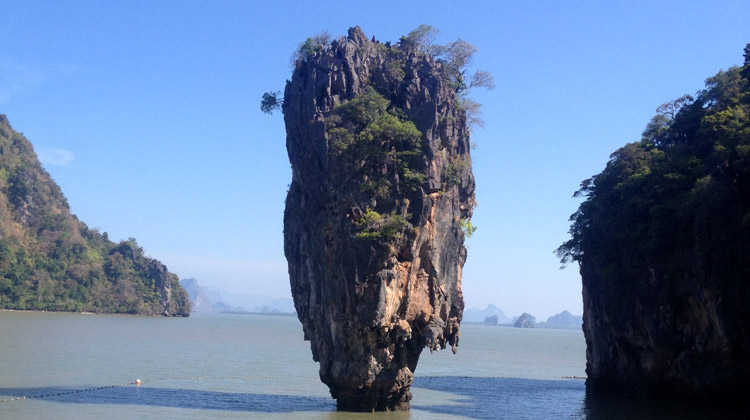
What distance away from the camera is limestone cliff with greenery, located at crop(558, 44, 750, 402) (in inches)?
1055

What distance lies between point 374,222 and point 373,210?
0.68 meters

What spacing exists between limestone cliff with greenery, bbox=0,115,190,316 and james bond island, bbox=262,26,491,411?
9267 centimetres

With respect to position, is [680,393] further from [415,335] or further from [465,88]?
[465,88]

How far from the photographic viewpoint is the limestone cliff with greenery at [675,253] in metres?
26.8

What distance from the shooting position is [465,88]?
107 feet

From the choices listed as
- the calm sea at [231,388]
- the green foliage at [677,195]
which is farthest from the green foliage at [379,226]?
the green foliage at [677,195]

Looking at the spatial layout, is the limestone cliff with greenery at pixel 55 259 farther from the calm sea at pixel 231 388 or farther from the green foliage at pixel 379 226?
the green foliage at pixel 379 226

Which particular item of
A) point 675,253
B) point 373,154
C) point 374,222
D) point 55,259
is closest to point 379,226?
point 374,222

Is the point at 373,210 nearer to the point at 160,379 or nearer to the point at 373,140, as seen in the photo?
the point at 373,140

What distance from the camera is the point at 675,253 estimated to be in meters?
29.6

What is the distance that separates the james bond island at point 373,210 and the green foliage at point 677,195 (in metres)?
8.13

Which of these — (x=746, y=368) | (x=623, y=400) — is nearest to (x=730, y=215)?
(x=746, y=368)

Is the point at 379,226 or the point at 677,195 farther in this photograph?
the point at 677,195

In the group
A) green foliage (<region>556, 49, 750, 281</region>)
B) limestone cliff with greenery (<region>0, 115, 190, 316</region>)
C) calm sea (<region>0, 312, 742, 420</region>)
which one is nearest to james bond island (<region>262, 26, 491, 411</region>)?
calm sea (<region>0, 312, 742, 420</region>)
